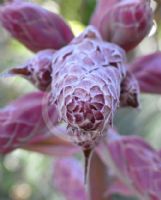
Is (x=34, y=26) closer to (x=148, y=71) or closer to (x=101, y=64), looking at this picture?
(x=148, y=71)

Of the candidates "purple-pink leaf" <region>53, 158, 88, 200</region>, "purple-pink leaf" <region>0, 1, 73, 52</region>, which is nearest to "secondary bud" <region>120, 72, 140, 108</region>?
"purple-pink leaf" <region>0, 1, 73, 52</region>

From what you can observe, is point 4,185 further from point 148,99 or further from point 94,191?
point 94,191

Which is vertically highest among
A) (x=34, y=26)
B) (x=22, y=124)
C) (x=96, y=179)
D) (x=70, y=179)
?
(x=34, y=26)

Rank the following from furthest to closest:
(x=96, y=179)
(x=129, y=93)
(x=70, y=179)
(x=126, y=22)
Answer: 1. (x=70, y=179)
2. (x=96, y=179)
3. (x=126, y=22)
4. (x=129, y=93)

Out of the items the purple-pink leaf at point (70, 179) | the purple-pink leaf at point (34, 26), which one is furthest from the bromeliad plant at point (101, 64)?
the purple-pink leaf at point (70, 179)

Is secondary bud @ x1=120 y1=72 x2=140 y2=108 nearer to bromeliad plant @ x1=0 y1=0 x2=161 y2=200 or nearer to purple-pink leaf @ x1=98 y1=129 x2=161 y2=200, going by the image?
bromeliad plant @ x1=0 y1=0 x2=161 y2=200

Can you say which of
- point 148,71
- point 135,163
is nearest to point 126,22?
point 148,71
